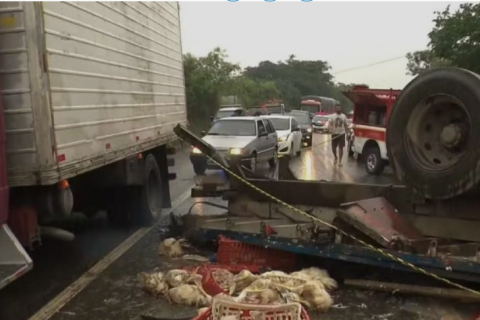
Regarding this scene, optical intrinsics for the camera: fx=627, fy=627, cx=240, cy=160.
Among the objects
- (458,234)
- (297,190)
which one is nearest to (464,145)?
(458,234)

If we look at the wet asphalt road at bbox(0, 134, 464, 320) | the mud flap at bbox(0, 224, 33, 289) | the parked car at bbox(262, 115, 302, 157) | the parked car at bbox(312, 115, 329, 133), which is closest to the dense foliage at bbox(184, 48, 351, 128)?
the parked car at bbox(312, 115, 329, 133)

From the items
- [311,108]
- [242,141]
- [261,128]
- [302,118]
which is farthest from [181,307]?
[311,108]

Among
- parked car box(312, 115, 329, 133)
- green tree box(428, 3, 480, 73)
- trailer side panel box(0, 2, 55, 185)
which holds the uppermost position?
green tree box(428, 3, 480, 73)

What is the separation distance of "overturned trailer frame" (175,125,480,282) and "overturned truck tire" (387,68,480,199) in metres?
0.29

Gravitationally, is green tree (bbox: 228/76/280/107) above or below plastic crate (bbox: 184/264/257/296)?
above

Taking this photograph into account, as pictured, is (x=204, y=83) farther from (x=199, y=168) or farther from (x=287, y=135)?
(x=199, y=168)

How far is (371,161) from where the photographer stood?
51.3 ft

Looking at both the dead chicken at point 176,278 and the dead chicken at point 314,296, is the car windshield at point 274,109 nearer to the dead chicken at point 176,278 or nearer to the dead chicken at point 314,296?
the dead chicken at point 176,278

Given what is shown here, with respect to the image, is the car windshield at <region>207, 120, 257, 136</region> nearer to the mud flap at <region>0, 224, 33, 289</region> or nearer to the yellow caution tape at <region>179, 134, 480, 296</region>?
the yellow caution tape at <region>179, 134, 480, 296</region>

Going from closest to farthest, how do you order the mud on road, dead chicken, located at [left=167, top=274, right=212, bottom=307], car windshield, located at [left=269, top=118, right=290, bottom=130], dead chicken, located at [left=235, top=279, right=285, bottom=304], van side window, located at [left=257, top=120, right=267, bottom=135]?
1. dead chicken, located at [left=235, top=279, right=285, bottom=304]
2. the mud on road
3. dead chicken, located at [left=167, top=274, right=212, bottom=307]
4. van side window, located at [left=257, top=120, right=267, bottom=135]
5. car windshield, located at [left=269, top=118, right=290, bottom=130]

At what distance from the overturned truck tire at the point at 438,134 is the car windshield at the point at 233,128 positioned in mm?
9346

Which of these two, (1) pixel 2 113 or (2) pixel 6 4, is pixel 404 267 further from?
(2) pixel 6 4

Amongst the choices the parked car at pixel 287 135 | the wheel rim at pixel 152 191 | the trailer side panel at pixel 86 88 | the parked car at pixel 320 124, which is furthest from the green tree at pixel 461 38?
the parked car at pixel 320 124

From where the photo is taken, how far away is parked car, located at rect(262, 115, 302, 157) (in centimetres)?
1958
